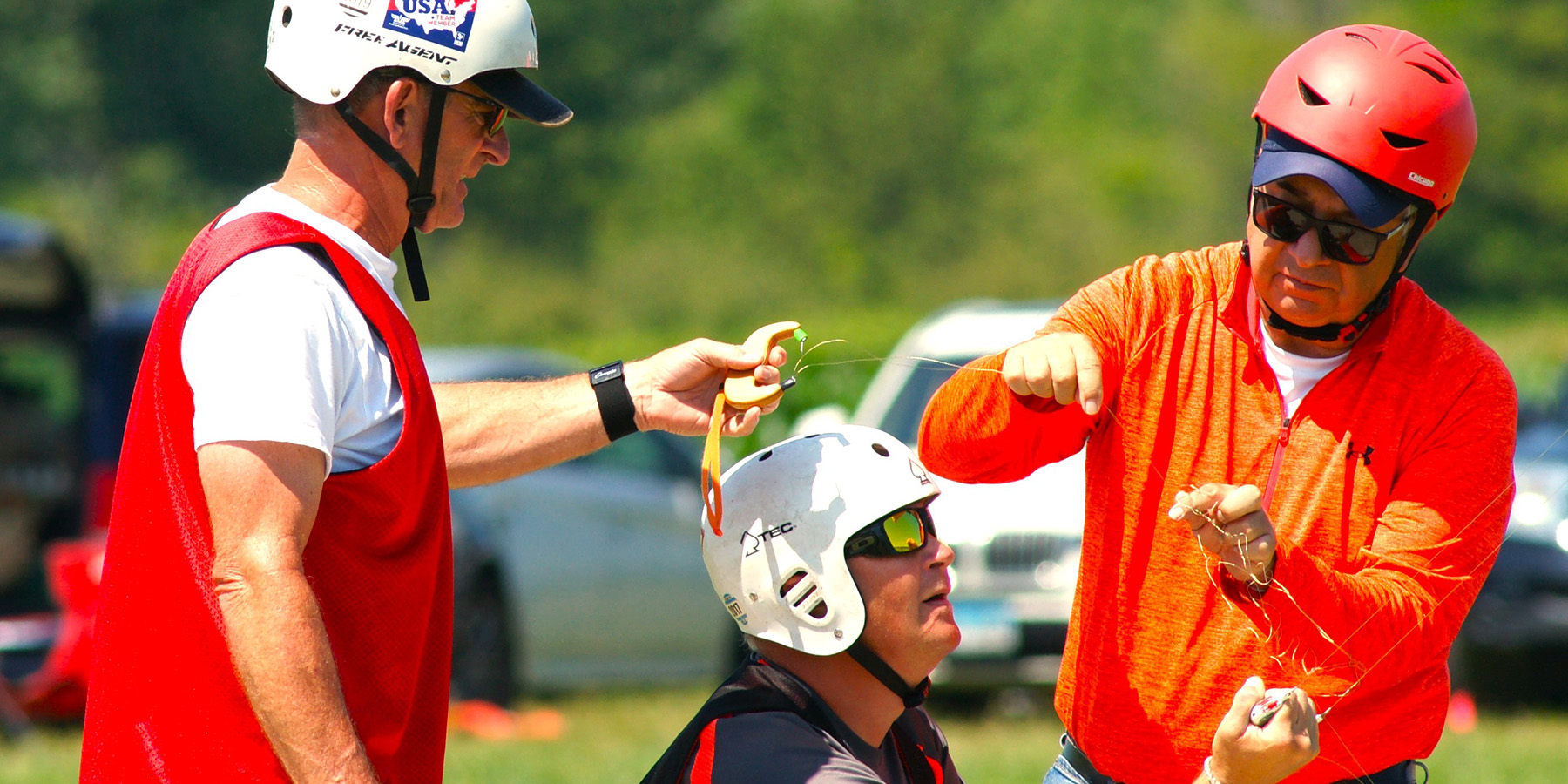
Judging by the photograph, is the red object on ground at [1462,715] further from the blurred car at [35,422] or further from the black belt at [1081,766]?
the blurred car at [35,422]

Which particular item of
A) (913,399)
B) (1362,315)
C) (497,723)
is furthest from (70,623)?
(1362,315)

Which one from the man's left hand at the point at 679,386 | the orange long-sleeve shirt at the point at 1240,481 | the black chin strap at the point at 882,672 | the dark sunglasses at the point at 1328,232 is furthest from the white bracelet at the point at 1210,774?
the man's left hand at the point at 679,386

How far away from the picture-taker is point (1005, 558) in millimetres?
10039

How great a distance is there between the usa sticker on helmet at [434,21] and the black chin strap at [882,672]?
136 centimetres

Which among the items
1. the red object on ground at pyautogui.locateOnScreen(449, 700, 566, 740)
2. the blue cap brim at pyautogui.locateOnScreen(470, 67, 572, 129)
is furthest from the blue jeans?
the red object on ground at pyautogui.locateOnScreen(449, 700, 566, 740)

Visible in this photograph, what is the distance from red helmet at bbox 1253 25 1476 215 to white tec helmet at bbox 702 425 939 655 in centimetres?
102

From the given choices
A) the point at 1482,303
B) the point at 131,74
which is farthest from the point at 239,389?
the point at 1482,303

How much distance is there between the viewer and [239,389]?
8.87ft

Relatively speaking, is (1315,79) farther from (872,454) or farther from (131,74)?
(131,74)

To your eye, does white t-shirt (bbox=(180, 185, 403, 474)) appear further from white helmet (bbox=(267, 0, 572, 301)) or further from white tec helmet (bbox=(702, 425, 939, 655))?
white tec helmet (bbox=(702, 425, 939, 655))

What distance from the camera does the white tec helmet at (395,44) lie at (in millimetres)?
3070

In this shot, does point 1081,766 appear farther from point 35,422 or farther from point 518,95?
point 35,422

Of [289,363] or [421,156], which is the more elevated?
[421,156]

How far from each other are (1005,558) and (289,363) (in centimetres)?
767
